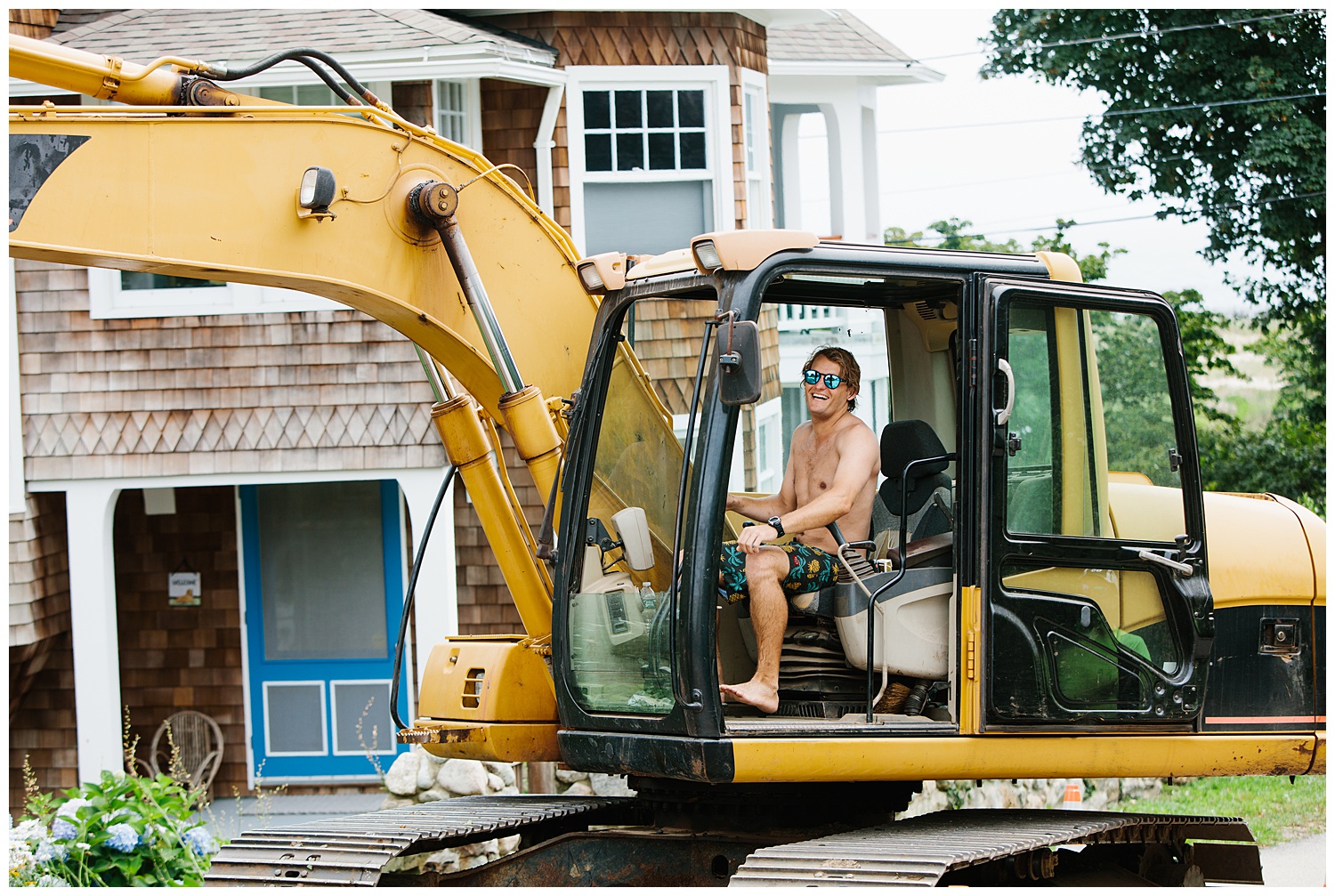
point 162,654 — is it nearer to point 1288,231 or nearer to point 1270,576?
point 1270,576

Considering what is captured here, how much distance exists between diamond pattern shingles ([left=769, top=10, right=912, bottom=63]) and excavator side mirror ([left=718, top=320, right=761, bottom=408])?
36.4ft

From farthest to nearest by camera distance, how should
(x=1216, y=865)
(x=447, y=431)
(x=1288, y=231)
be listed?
(x=1288, y=231), (x=1216, y=865), (x=447, y=431)

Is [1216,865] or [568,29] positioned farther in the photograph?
[568,29]

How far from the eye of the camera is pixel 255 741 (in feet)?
41.3

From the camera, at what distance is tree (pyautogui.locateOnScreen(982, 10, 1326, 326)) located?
16.6 metres

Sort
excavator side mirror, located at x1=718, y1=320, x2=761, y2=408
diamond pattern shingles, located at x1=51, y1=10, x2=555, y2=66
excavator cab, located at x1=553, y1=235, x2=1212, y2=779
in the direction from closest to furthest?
excavator side mirror, located at x1=718, y1=320, x2=761, y2=408 < excavator cab, located at x1=553, y1=235, x2=1212, y2=779 < diamond pattern shingles, located at x1=51, y1=10, x2=555, y2=66

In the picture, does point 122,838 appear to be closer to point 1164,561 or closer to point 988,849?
point 988,849

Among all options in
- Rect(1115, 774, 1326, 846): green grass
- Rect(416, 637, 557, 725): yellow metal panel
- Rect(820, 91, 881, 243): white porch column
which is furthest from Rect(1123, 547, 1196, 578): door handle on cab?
Rect(820, 91, 881, 243): white porch column

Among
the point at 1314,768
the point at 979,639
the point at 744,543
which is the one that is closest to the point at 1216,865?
the point at 1314,768

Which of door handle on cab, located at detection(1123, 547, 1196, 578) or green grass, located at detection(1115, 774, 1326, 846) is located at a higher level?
door handle on cab, located at detection(1123, 547, 1196, 578)

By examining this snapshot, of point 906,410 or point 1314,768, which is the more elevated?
point 906,410

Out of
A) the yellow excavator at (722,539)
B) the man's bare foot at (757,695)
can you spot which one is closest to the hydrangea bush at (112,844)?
the yellow excavator at (722,539)

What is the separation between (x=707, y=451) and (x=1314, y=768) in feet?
8.48

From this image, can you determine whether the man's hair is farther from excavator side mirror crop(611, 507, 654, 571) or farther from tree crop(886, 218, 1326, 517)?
tree crop(886, 218, 1326, 517)
